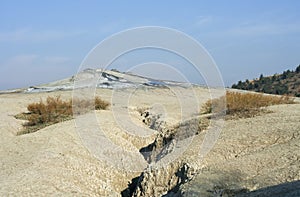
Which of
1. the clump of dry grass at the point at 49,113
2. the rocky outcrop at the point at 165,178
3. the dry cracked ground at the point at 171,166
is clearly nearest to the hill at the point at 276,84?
the clump of dry grass at the point at 49,113

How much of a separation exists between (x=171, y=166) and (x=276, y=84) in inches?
1708

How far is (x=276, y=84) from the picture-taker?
51.6 meters

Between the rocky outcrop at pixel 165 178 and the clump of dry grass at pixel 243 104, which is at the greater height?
the clump of dry grass at pixel 243 104

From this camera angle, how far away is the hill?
47844 millimetres

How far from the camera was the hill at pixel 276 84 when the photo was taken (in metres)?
47.8

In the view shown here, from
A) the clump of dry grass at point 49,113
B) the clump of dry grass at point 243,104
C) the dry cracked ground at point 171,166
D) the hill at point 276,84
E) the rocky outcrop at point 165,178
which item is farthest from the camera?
the hill at point 276,84

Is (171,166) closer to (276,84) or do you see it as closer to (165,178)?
(165,178)

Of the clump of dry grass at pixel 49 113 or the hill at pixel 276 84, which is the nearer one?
the clump of dry grass at pixel 49 113

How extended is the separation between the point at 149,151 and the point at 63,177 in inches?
202

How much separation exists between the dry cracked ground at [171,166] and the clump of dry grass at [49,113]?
3.53m

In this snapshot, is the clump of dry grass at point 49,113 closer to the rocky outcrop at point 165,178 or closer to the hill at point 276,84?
the rocky outcrop at point 165,178

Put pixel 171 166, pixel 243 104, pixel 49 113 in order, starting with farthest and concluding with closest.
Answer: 1. pixel 49 113
2. pixel 243 104
3. pixel 171 166

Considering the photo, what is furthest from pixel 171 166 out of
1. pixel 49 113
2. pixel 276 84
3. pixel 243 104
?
pixel 276 84

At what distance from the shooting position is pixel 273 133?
1153 centimetres
